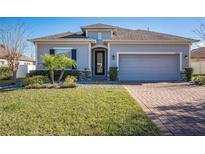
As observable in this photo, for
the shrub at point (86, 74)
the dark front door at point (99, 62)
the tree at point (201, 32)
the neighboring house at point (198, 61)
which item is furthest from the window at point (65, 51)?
the neighboring house at point (198, 61)

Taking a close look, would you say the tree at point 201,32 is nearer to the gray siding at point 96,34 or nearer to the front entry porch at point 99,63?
the gray siding at point 96,34

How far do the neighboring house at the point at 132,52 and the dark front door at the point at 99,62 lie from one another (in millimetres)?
645

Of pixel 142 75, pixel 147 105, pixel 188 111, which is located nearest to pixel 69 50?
pixel 142 75

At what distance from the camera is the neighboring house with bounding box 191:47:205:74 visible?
30.6 metres

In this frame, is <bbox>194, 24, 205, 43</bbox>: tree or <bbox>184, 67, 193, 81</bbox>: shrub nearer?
<bbox>184, 67, 193, 81</bbox>: shrub

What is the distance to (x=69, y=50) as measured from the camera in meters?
19.9

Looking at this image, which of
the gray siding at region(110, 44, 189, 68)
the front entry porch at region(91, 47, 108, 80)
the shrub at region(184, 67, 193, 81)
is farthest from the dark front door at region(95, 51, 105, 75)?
the shrub at region(184, 67, 193, 81)

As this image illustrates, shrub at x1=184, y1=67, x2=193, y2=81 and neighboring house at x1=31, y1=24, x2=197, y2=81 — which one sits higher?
neighboring house at x1=31, y1=24, x2=197, y2=81

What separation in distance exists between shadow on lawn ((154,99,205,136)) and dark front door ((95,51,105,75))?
489 inches

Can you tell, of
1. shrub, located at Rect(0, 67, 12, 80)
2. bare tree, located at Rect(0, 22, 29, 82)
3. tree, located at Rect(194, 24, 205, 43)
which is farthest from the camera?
bare tree, located at Rect(0, 22, 29, 82)

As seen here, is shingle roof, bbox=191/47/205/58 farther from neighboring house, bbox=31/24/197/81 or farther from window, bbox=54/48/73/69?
window, bbox=54/48/73/69
